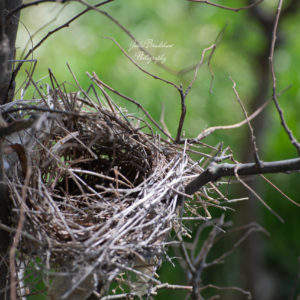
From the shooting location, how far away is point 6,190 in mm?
857

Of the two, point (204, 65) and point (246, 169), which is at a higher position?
point (204, 65)

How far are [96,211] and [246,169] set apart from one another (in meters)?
0.39

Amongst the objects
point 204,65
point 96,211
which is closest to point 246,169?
point 96,211

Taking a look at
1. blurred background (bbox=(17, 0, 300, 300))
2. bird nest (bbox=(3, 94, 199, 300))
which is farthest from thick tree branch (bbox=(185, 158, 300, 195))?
blurred background (bbox=(17, 0, 300, 300))

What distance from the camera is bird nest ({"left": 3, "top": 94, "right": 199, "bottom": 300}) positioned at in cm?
77

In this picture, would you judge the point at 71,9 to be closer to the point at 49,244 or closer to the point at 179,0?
the point at 179,0

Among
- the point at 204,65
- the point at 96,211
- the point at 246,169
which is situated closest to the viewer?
the point at 246,169

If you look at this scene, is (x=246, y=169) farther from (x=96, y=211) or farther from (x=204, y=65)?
(x=204, y=65)

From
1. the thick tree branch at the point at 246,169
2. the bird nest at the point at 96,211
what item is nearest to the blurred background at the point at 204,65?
the bird nest at the point at 96,211

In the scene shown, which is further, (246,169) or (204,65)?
(204,65)

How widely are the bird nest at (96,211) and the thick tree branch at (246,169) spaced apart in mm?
82

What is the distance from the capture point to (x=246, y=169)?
2.50 ft

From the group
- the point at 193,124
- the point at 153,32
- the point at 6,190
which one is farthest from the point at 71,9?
the point at 6,190

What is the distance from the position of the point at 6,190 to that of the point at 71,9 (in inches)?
87.1
